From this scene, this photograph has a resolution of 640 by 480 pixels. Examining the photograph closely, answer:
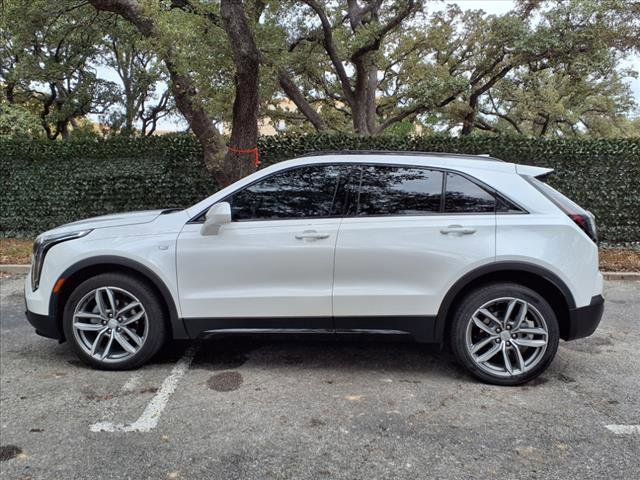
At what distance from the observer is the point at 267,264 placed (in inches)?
142

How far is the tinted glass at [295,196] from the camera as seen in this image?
3711 mm

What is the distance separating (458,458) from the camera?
268cm

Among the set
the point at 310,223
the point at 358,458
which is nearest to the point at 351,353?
the point at 310,223

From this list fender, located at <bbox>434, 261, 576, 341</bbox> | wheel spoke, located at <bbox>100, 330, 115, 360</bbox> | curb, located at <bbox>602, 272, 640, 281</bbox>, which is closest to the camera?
fender, located at <bbox>434, 261, 576, 341</bbox>

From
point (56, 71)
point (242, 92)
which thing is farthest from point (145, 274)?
point (56, 71)

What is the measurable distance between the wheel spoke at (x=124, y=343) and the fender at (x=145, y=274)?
13.6 inches

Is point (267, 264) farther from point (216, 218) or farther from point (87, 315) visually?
point (87, 315)

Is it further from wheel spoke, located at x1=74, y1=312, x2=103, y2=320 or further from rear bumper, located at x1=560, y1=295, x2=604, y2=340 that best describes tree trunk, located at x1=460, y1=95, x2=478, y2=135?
wheel spoke, located at x1=74, y1=312, x2=103, y2=320

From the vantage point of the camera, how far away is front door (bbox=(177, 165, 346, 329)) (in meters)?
3.59

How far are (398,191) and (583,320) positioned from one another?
164 cm

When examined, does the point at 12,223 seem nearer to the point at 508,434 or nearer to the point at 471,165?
the point at 471,165

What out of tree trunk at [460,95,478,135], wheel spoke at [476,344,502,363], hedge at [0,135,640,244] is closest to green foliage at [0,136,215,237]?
hedge at [0,135,640,244]

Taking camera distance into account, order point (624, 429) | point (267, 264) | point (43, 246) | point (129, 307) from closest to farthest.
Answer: point (624, 429)
point (267, 264)
point (129, 307)
point (43, 246)

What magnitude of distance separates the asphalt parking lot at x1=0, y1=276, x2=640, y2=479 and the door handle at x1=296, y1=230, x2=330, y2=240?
109 cm
